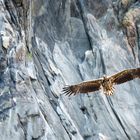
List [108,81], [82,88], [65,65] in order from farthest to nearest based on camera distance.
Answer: [65,65]
[108,81]
[82,88]

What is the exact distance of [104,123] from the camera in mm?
34375

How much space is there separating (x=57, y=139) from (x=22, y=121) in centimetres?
178

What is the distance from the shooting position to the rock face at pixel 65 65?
30.1 meters

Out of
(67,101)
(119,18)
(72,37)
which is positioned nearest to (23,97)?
(67,101)

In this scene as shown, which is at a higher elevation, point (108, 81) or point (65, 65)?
point (65, 65)

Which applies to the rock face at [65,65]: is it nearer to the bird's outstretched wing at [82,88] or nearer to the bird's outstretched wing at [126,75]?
the bird's outstretched wing at [82,88]

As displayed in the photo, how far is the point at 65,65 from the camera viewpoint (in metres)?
35.3

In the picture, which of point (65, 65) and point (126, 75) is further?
point (65, 65)

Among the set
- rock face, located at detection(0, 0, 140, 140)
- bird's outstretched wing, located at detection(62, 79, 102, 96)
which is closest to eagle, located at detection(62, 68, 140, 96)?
bird's outstretched wing, located at detection(62, 79, 102, 96)

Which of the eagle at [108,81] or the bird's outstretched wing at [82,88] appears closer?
the bird's outstretched wing at [82,88]

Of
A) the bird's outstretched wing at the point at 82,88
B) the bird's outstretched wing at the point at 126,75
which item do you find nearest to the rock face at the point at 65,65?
the bird's outstretched wing at the point at 82,88

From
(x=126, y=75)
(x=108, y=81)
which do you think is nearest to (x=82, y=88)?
(x=108, y=81)

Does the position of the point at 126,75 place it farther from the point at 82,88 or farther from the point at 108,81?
the point at 82,88

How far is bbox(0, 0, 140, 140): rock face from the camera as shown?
98.8 feet
